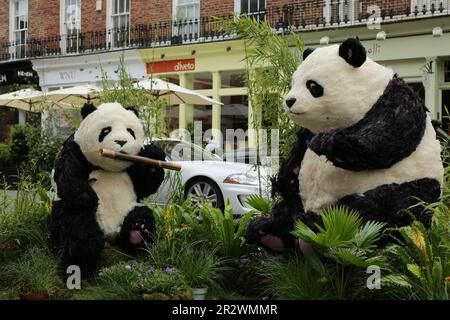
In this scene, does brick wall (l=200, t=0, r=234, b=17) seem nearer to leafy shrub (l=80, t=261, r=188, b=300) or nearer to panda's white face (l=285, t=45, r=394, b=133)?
panda's white face (l=285, t=45, r=394, b=133)

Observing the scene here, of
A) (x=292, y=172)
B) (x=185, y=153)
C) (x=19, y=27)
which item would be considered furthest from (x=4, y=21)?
(x=292, y=172)

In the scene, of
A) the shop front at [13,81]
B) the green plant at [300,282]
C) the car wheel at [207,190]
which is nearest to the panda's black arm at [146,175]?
the green plant at [300,282]

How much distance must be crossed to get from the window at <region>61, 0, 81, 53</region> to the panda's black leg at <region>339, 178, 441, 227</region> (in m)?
19.0

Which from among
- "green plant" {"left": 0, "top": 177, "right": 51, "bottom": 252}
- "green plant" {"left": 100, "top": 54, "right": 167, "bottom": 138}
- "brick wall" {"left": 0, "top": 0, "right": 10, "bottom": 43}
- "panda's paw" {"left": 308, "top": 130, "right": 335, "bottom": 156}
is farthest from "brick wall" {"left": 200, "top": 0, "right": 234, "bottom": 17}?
"panda's paw" {"left": 308, "top": 130, "right": 335, "bottom": 156}

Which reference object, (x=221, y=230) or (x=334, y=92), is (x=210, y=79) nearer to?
(x=221, y=230)

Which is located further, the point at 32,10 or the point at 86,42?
the point at 32,10

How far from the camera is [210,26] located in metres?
18.3

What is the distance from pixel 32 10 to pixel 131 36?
534 cm

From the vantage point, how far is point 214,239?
4.88 meters

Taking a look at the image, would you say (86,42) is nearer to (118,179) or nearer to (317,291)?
(118,179)

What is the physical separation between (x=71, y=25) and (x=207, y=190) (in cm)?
1417

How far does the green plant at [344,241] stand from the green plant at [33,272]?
1836 millimetres

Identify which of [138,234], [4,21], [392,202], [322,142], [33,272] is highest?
[4,21]
